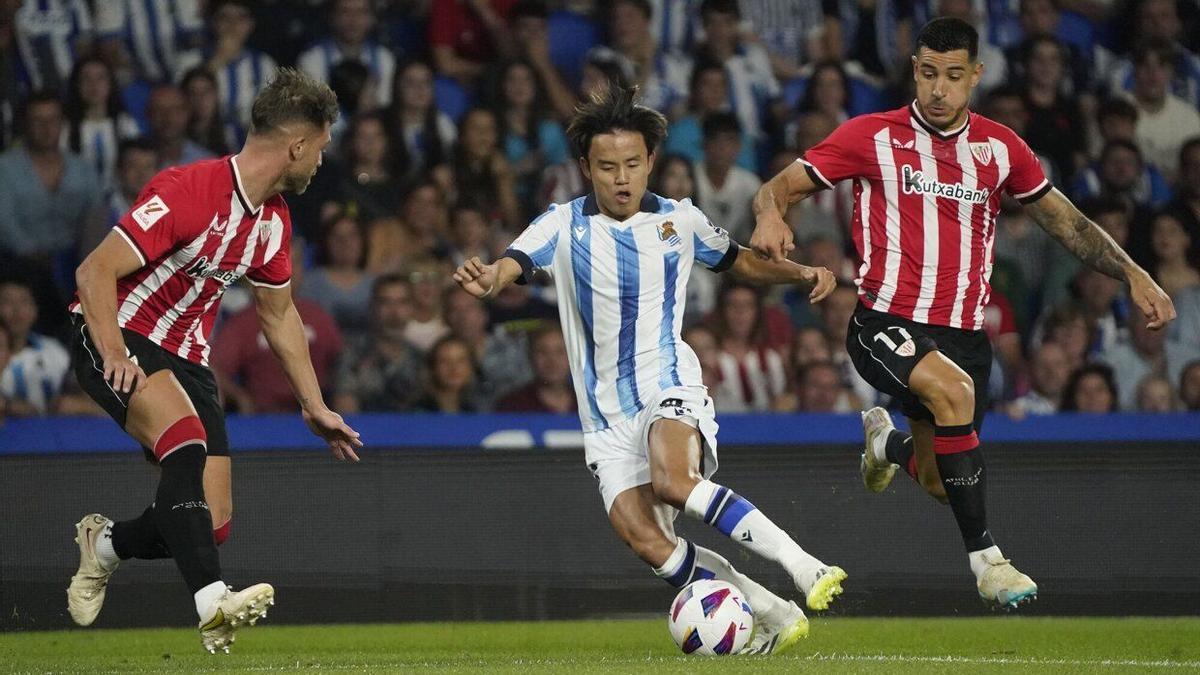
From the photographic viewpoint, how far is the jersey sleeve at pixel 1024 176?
21.1 feet

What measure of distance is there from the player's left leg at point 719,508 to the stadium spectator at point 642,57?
5340 mm

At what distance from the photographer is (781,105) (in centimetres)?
1119

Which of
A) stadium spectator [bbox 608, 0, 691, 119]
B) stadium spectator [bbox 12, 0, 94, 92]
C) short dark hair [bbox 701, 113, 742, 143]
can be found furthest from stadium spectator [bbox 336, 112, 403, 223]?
short dark hair [bbox 701, 113, 742, 143]

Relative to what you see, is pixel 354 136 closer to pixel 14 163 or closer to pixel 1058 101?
pixel 14 163

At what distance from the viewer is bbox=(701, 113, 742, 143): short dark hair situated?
423 inches

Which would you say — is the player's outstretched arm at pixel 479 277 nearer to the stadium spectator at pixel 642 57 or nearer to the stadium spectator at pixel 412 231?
the stadium spectator at pixel 412 231

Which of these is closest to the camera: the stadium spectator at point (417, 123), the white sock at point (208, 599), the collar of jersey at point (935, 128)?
the white sock at point (208, 599)

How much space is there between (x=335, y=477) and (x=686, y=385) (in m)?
2.39

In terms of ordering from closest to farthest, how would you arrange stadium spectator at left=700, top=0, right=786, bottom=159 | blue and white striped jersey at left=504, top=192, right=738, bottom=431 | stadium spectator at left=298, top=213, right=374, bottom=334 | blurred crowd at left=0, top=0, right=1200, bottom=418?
blue and white striped jersey at left=504, top=192, right=738, bottom=431, blurred crowd at left=0, top=0, right=1200, bottom=418, stadium spectator at left=298, top=213, right=374, bottom=334, stadium spectator at left=700, top=0, right=786, bottom=159

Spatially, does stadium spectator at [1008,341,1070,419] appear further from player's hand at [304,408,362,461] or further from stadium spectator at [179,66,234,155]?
stadium spectator at [179,66,234,155]

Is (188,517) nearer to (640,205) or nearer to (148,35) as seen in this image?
(640,205)

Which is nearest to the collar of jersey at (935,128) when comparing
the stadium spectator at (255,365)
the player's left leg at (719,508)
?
the player's left leg at (719,508)

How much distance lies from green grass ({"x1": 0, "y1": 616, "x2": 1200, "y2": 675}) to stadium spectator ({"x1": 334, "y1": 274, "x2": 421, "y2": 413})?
1789 millimetres

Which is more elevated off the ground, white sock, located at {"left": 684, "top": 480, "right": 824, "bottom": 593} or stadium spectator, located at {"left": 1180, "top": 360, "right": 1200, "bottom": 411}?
white sock, located at {"left": 684, "top": 480, "right": 824, "bottom": 593}
